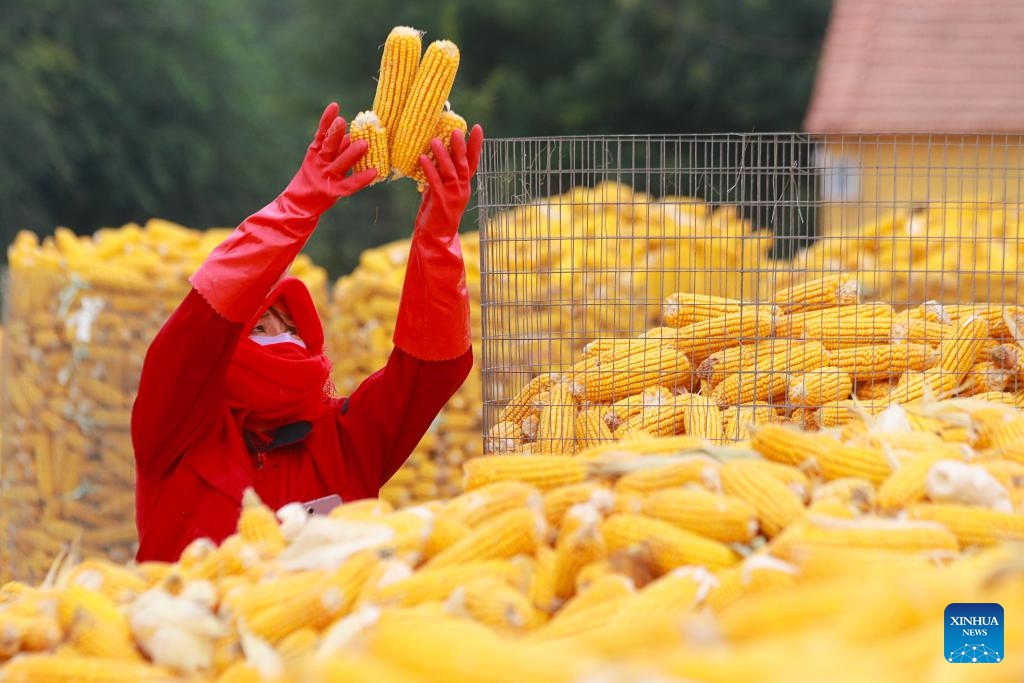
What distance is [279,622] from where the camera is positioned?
2543 millimetres

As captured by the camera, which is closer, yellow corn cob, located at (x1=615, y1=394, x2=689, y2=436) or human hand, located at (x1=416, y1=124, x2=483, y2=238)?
human hand, located at (x1=416, y1=124, x2=483, y2=238)

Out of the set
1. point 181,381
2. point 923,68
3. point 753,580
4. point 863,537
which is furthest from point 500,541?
point 923,68

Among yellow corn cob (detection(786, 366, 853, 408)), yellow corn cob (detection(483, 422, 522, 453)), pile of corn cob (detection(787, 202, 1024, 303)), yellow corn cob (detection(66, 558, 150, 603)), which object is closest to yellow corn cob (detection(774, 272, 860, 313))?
yellow corn cob (detection(786, 366, 853, 408))

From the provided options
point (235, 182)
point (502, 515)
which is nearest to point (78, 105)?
point (235, 182)

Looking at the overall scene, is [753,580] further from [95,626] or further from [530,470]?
[95,626]

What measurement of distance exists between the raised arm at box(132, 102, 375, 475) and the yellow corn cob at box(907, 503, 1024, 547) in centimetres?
193

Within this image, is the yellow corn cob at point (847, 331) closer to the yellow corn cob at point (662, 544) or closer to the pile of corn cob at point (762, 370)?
the pile of corn cob at point (762, 370)

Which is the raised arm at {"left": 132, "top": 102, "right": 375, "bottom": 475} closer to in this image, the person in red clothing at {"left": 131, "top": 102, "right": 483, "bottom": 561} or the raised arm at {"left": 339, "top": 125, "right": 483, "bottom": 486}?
the person in red clothing at {"left": 131, "top": 102, "right": 483, "bottom": 561}

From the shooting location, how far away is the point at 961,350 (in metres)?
4.29

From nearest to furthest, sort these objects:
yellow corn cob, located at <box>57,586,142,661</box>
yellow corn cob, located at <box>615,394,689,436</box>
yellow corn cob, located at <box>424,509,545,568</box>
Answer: yellow corn cob, located at <box>57,586,142,661</box>, yellow corn cob, located at <box>424,509,545,568</box>, yellow corn cob, located at <box>615,394,689,436</box>

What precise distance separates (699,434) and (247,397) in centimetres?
139

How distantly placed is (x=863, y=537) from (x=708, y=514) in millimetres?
326

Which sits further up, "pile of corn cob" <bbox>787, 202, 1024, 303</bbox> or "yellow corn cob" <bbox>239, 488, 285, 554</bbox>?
"pile of corn cob" <bbox>787, 202, 1024, 303</bbox>

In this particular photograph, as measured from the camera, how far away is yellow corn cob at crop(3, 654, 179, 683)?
2.42 metres
